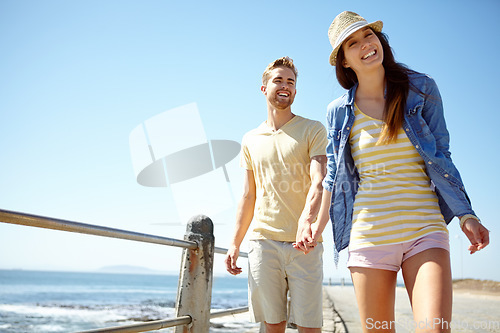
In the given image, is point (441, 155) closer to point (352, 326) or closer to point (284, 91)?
point (284, 91)

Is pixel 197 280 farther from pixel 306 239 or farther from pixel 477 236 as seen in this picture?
pixel 477 236

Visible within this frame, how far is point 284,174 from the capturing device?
10.3 ft

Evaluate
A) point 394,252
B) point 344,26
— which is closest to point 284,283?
point 394,252


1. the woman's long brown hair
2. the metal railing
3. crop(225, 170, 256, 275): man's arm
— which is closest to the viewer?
the woman's long brown hair

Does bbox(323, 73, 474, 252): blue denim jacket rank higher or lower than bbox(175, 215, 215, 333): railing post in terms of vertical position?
higher

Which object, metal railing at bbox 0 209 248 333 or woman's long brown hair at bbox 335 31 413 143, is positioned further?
metal railing at bbox 0 209 248 333

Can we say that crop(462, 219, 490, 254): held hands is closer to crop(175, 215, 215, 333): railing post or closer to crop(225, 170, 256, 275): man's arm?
crop(225, 170, 256, 275): man's arm

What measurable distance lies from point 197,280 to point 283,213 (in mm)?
826

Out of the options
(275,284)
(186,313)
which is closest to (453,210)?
(275,284)

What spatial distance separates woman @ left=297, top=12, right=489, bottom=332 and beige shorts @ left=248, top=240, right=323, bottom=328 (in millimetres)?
756

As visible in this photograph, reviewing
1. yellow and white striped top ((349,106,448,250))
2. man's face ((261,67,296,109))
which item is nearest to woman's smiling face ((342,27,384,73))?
yellow and white striped top ((349,106,448,250))

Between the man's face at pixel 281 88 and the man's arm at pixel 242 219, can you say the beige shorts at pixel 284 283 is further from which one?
the man's face at pixel 281 88

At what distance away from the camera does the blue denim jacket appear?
185 centimetres

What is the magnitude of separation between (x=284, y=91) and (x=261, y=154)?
1.73 feet
